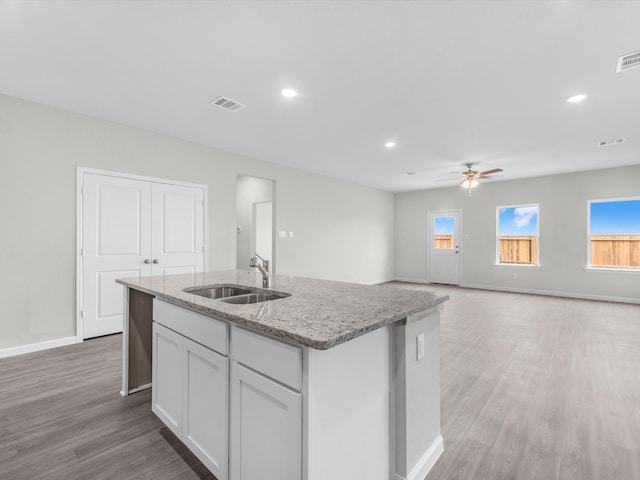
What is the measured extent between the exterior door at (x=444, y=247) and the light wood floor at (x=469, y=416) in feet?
14.8

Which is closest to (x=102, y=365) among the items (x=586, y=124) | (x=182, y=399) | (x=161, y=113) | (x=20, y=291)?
(x=20, y=291)

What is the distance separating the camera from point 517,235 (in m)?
7.40

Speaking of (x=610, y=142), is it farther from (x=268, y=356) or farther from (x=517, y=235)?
(x=268, y=356)

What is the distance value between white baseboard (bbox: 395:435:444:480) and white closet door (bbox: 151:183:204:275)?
3.90 meters

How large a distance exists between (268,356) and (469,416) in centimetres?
177

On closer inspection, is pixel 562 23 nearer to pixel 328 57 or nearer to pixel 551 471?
pixel 328 57

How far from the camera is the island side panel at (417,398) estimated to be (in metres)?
1.45

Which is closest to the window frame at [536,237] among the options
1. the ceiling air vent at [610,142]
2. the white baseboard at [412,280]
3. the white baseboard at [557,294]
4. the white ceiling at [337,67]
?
the white baseboard at [557,294]

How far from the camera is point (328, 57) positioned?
2494 mm

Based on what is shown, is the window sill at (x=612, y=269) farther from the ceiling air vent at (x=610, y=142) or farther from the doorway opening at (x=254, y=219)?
the doorway opening at (x=254, y=219)

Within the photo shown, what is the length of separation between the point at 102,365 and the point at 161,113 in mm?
2787

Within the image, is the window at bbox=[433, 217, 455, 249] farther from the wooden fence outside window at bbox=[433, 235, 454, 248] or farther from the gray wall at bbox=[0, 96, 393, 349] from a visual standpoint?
the gray wall at bbox=[0, 96, 393, 349]

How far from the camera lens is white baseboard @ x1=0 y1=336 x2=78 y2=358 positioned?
3160 mm

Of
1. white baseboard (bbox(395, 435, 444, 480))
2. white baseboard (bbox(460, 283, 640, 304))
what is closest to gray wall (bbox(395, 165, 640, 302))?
white baseboard (bbox(460, 283, 640, 304))
